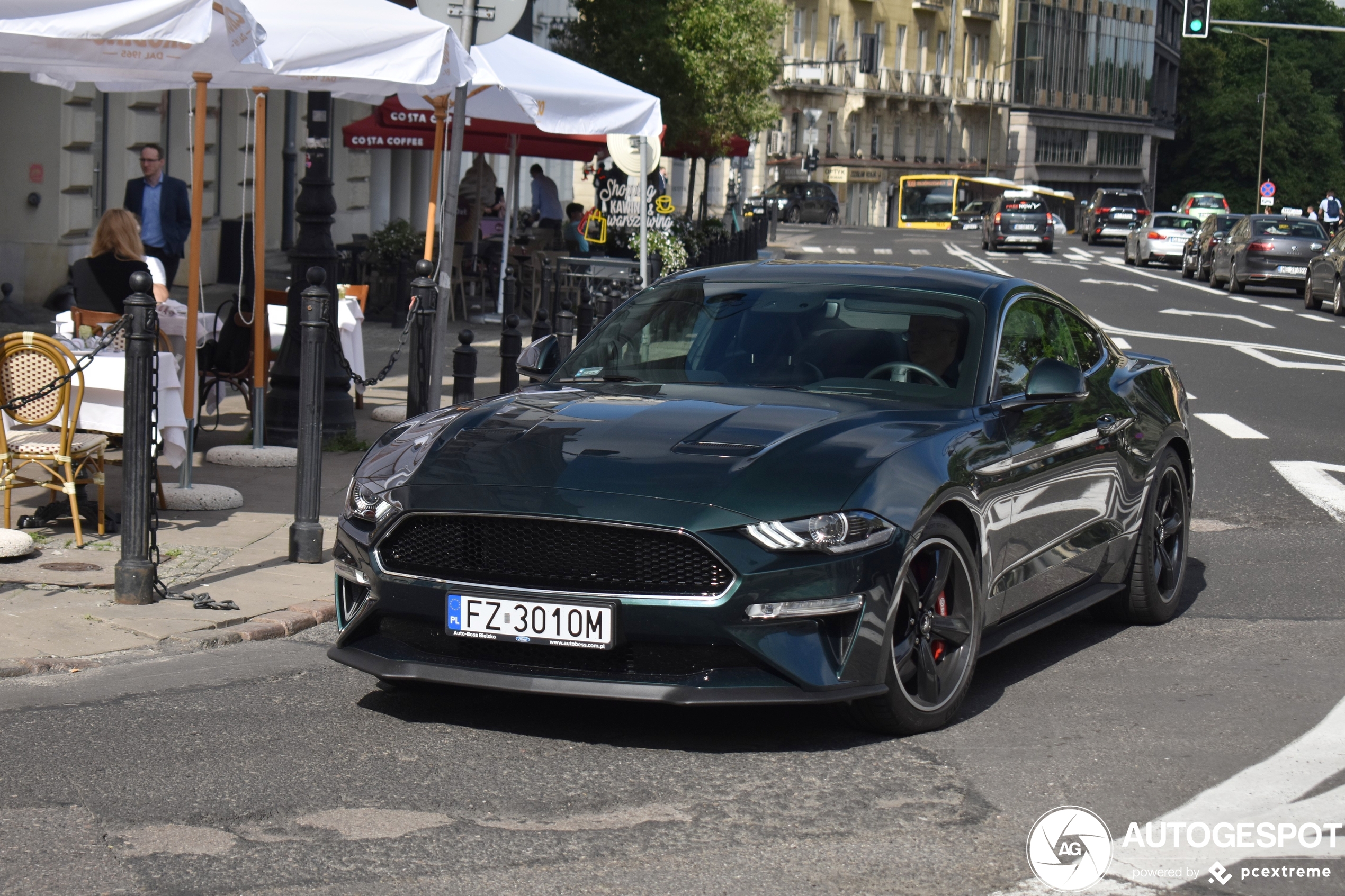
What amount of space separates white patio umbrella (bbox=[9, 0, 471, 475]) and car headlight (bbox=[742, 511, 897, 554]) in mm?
4573

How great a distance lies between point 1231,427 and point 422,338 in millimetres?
7501

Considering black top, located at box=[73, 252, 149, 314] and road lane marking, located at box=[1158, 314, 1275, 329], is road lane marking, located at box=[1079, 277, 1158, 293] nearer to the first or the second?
road lane marking, located at box=[1158, 314, 1275, 329]

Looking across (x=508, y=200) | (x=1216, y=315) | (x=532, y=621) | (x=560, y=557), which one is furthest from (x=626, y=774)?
(x=1216, y=315)

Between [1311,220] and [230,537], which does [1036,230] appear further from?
[230,537]

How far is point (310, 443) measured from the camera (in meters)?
8.03

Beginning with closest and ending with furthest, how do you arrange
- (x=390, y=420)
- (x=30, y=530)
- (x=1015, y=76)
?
(x=30, y=530) < (x=390, y=420) < (x=1015, y=76)

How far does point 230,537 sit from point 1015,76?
101052 mm

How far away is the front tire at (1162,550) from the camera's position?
23.7 ft

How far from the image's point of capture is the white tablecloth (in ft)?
41.8

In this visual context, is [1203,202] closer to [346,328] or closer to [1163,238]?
[1163,238]

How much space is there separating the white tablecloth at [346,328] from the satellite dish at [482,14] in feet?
10.6

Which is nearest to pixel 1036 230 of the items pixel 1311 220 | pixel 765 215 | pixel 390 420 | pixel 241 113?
pixel 765 215

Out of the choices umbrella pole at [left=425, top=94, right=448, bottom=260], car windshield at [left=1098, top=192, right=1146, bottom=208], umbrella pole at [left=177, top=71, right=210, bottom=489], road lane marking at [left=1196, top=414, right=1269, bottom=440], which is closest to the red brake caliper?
umbrella pole at [left=177, top=71, right=210, bottom=489]

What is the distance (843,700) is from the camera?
5199mm
